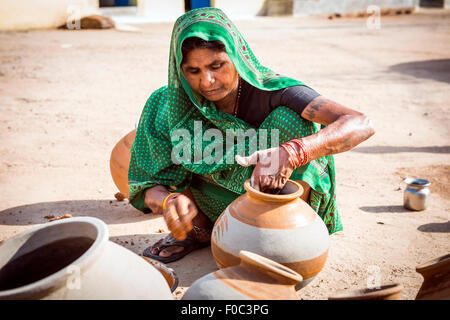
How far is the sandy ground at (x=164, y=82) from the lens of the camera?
3148mm

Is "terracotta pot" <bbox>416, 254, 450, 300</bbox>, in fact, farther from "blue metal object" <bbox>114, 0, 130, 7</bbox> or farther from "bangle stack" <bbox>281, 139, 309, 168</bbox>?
"blue metal object" <bbox>114, 0, 130, 7</bbox>

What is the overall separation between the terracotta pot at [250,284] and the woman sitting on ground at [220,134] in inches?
21.7

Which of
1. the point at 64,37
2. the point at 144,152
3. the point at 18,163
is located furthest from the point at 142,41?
the point at 144,152

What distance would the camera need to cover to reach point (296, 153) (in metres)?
2.30

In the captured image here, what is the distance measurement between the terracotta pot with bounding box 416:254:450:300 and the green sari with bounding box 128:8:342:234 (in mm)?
857

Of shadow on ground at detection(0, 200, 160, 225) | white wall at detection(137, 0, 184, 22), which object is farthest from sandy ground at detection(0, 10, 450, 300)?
white wall at detection(137, 0, 184, 22)

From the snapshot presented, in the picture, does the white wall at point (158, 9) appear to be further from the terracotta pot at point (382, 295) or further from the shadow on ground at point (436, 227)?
the terracotta pot at point (382, 295)

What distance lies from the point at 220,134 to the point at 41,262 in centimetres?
145

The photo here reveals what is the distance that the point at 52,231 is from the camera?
1711 mm

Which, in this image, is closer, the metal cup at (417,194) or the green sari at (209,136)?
the green sari at (209,136)

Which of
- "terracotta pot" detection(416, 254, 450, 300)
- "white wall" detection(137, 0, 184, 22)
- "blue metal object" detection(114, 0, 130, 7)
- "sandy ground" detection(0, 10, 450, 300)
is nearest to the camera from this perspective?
"terracotta pot" detection(416, 254, 450, 300)

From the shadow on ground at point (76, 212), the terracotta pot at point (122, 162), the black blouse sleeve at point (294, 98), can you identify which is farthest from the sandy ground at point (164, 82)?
the black blouse sleeve at point (294, 98)

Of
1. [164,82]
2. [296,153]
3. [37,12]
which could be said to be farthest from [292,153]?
[37,12]

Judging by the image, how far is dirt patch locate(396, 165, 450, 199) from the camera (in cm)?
415
